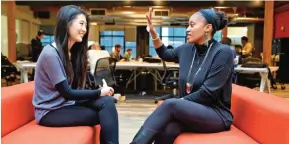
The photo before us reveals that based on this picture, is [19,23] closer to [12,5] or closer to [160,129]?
[12,5]

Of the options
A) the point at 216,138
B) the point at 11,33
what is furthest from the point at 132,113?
the point at 11,33

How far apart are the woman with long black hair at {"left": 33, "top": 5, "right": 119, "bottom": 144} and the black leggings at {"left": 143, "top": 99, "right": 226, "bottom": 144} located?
0.29 metres

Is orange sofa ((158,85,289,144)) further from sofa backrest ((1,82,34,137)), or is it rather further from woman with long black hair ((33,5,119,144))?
sofa backrest ((1,82,34,137))

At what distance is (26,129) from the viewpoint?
6.71 ft

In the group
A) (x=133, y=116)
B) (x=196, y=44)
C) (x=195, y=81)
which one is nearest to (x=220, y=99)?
(x=195, y=81)

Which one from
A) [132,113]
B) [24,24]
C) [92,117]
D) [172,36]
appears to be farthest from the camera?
[172,36]

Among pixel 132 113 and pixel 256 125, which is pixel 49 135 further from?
pixel 132 113

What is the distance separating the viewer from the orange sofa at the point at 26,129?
182 cm

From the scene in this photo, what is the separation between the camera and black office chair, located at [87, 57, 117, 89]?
5766 millimetres

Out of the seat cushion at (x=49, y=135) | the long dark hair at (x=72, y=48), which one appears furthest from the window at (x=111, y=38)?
the seat cushion at (x=49, y=135)

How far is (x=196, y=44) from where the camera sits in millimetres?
2248

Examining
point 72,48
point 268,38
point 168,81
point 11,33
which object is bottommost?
point 168,81

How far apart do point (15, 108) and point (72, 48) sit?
55 centimetres

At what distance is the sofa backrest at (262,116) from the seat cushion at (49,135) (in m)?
0.98
